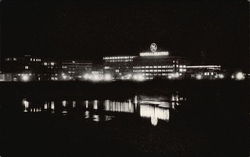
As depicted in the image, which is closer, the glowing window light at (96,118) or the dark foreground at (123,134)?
the dark foreground at (123,134)

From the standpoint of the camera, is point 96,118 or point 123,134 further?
point 96,118

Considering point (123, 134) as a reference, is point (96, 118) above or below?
above

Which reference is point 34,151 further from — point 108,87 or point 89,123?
point 108,87

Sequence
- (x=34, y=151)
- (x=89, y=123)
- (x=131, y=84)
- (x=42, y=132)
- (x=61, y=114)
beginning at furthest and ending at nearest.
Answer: (x=131, y=84) → (x=61, y=114) → (x=89, y=123) → (x=42, y=132) → (x=34, y=151)

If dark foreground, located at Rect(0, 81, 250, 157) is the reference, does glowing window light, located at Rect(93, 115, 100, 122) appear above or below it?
above

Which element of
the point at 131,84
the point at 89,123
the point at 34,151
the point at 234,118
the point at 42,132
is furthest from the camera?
the point at 131,84

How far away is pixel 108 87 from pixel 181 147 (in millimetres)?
57968

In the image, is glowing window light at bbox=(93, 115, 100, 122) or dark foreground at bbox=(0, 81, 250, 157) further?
glowing window light at bbox=(93, 115, 100, 122)

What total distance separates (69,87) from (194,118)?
45355mm

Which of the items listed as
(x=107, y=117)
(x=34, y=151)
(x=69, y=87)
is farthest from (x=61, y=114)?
(x=69, y=87)

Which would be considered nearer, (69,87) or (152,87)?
(69,87)

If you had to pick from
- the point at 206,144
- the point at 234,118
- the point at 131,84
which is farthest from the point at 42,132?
the point at 131,84

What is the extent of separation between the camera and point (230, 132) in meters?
25.6

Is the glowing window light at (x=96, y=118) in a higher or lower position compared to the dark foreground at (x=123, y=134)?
higher
